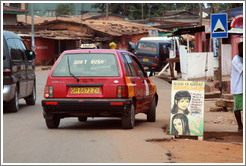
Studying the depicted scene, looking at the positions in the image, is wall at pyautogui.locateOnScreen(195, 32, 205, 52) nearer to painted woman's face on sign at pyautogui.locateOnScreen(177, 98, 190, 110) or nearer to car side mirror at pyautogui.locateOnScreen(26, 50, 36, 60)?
car side mirror at pyautogui.locateOnScreen(26, 50, 36, 60)

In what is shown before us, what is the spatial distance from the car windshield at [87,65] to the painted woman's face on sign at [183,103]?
1.41 meters

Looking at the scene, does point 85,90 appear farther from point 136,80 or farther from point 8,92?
point 8,92

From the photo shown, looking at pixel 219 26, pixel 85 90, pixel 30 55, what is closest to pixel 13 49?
pixel 30 55

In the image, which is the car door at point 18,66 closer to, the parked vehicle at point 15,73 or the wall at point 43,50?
the parked vehicle at point 15,73

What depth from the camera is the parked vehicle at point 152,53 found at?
37.2 meters

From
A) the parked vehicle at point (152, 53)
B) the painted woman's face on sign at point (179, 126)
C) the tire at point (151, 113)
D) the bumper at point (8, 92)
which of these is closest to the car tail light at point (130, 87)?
the painted woman's face on sign at point (179, 126)

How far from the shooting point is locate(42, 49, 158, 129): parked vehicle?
10.2 m

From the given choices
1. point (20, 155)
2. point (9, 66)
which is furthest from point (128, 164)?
point (9, 66)

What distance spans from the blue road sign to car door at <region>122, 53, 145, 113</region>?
7.33 metres

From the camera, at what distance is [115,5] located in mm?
100250

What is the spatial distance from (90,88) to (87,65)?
0.49 meters

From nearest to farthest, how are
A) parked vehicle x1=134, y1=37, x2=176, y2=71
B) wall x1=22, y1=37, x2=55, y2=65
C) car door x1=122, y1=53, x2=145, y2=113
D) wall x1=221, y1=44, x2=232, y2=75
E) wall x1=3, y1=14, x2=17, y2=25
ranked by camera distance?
car door x1=122, y1=53, x2=145, y2=113 < wall x1=221, y1=44, x2=232, y2=75 < parked vehicle x1=134, y1=37, x2=176, y2=71 < wall x1=22, y1=37, x2=55, y2=65 < wall x1=3, y1=14, x2=17, y2=25

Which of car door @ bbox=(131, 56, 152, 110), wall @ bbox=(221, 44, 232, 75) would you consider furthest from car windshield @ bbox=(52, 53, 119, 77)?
wall @ bbox=(221, 44, 232, 75)

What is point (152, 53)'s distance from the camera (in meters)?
37.4
